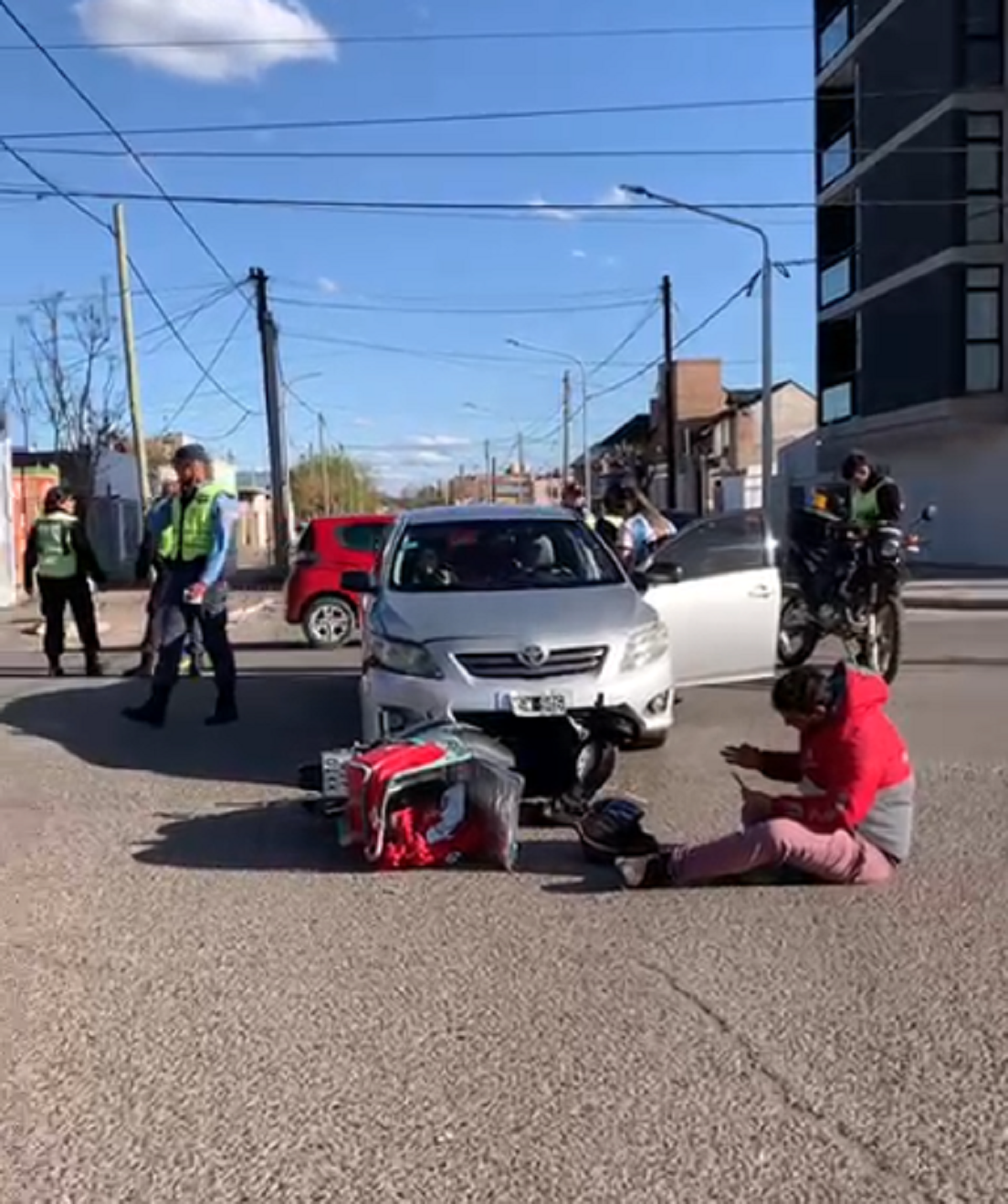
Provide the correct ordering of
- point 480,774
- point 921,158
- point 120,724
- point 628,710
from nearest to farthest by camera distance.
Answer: point 480,774 < point 628,710 < point 120,724 < point 921,158

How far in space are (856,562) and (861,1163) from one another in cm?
825

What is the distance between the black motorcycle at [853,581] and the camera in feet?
36.4

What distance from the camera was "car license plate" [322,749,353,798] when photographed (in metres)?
6.21

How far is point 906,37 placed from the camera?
3544 cm

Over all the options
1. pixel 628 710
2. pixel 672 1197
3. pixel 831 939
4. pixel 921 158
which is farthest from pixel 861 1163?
pixel 921 158

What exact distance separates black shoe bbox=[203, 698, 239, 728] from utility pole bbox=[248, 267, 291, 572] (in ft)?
73.1

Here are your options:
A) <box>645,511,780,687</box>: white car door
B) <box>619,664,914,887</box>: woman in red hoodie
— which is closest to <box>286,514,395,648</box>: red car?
<box>645,511,780,687</box>: white car door

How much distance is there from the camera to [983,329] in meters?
33.5

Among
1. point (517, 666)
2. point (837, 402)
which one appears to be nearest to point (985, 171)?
point (837, 402)

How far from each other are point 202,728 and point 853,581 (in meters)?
5.16

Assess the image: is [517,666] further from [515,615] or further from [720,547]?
[720,547]

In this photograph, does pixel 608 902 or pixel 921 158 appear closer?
pixel 608 902

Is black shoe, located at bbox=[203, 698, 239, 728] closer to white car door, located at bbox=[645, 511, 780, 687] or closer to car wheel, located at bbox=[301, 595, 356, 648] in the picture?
white car door, located at bbox=[645, 511, 780, 687]

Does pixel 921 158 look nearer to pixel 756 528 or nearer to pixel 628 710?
pixel 756 528
